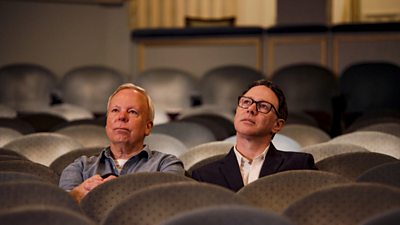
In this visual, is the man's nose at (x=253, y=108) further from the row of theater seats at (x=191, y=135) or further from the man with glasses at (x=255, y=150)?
the row of theater seats at (x=191, y=135)

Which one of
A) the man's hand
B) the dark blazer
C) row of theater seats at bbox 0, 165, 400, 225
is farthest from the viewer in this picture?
the dark blazer

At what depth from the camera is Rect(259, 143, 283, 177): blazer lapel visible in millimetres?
3318

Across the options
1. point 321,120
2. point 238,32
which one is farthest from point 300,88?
point 238,32

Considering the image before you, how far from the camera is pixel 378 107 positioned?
23.1 ft

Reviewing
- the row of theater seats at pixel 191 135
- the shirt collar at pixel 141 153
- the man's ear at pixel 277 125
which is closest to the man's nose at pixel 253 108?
the man's ear at pixel 277 125

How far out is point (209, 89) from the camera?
7562 millimetres

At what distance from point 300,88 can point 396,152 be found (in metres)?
3.16

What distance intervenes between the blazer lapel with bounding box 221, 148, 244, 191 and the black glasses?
0.68ft

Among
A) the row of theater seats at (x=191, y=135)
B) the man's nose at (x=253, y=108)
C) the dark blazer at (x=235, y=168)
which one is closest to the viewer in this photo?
the dark blazer at (x=235, y=168)

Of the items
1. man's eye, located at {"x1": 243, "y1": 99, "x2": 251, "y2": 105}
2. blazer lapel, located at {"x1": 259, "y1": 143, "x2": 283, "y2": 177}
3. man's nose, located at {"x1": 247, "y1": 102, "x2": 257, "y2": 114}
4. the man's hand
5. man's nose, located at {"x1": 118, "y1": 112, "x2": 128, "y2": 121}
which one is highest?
man's eye, located at {"x1": 243, "y1": 99, "x2": 251, "y2": 105}

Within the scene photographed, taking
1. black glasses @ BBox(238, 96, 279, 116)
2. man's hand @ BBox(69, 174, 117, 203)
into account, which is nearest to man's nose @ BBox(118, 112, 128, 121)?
man's hand @ BBox(69, 174, 117, 203)

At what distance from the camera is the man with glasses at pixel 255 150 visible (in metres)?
3.29

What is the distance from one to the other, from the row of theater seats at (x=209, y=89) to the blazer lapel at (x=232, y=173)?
10.2 ft

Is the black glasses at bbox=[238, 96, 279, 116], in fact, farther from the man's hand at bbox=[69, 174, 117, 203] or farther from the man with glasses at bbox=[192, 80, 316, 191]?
the man's hand at bbox=[69, 174, 117, 203]
